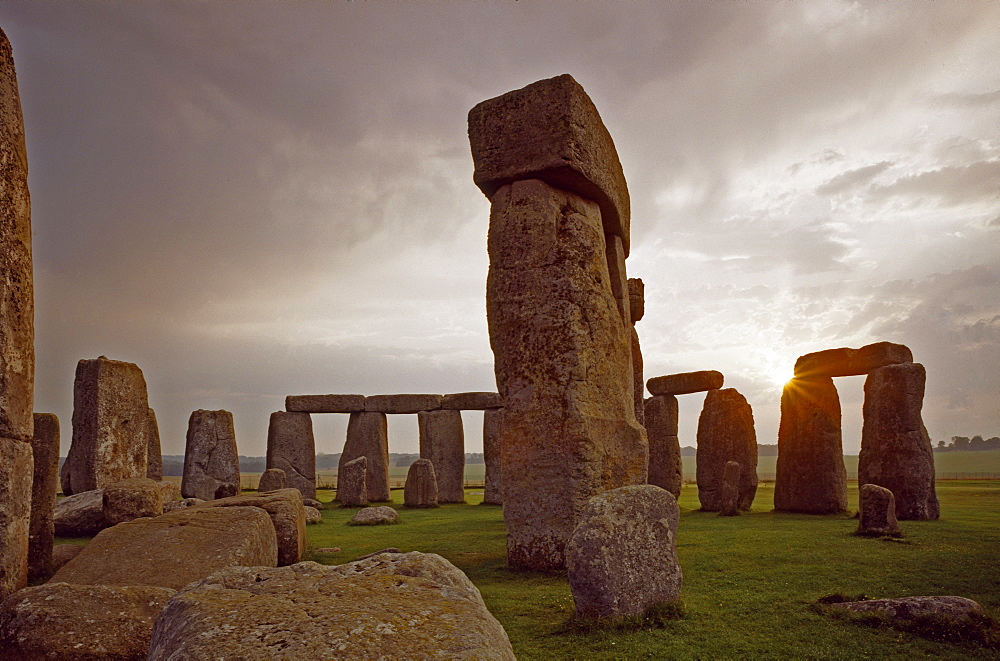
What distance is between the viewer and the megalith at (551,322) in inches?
256

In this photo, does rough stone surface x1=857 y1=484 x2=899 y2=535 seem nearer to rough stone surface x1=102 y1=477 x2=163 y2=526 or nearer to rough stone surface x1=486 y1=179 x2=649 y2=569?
rough stone surface x1=486 y1=179 x2=649 y2=569

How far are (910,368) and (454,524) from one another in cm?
884

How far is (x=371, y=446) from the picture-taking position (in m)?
20.4

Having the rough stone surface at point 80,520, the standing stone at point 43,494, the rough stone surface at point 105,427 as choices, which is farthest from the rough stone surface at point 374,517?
the standing stone at point 43,494

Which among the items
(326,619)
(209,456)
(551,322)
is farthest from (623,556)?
(209,456)

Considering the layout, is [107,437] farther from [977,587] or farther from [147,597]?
[977,587]

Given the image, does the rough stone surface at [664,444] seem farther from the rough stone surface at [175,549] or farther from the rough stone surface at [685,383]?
the rough stone surface at [175,549]

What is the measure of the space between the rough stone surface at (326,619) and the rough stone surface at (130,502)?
18.9 ft

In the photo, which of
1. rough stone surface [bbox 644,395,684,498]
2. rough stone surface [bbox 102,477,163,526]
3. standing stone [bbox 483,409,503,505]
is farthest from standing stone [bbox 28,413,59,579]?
rough stone surface [bbox 644,395,684,498]

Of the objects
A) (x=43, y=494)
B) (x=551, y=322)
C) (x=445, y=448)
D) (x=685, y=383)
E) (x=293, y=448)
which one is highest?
(x=551, y=322)

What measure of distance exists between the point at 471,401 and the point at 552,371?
13681 mm

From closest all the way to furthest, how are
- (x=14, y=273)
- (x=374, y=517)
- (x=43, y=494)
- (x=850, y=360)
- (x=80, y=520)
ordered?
(x=14, y=273)
(x=43, y=494)
(x=80, y=520)
(x=374, y=517)
(x=850, y=360)

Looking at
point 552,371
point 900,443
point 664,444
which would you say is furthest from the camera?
point 664,444

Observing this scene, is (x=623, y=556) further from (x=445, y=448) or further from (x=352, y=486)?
(x=445, y=448)
